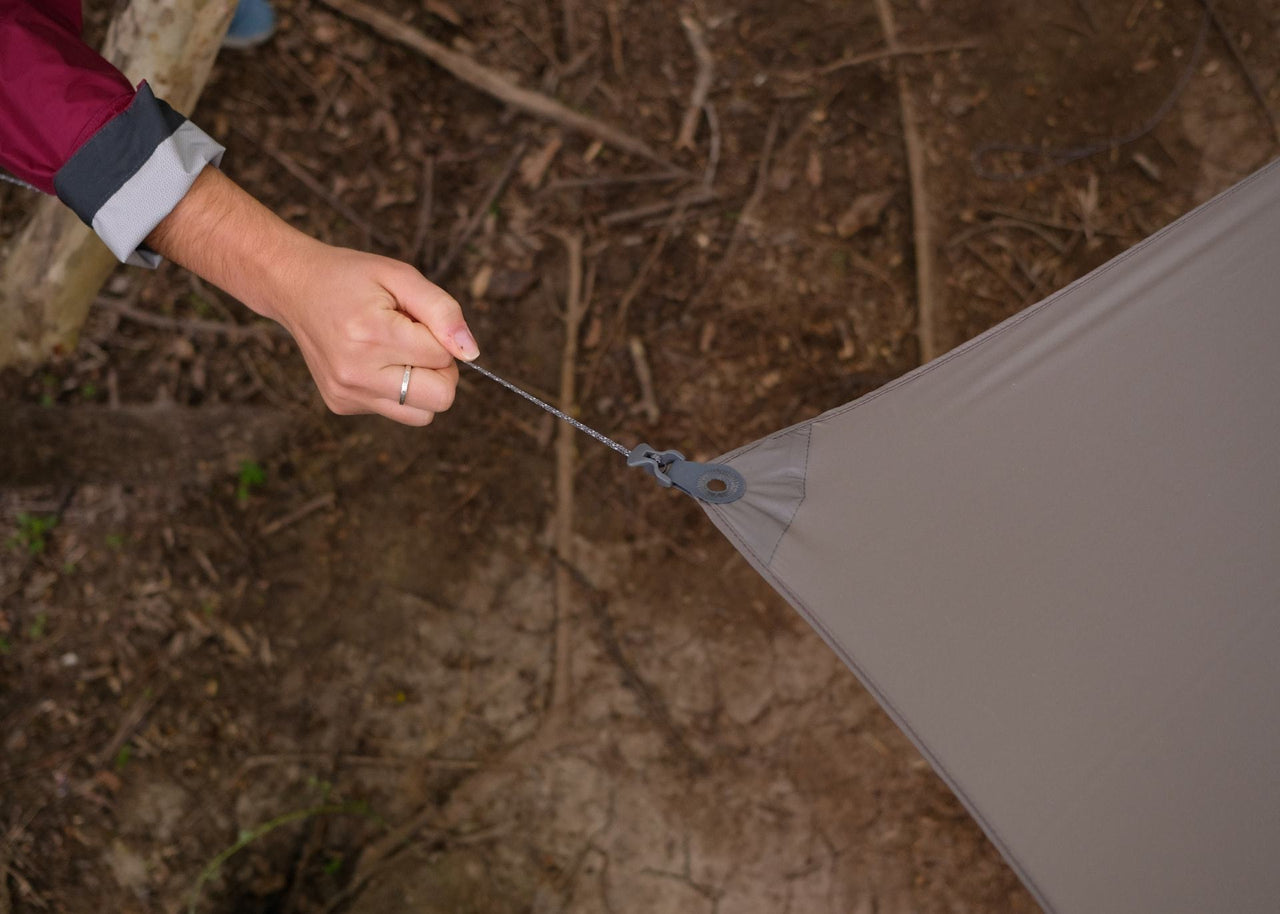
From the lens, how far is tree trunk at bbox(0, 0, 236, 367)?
2246 mm

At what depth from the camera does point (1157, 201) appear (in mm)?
3141

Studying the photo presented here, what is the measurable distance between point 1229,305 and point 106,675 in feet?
11.2

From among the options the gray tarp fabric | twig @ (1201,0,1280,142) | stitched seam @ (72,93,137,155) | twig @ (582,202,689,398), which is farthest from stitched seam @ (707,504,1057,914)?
twig @ (1201,0,1280,142)

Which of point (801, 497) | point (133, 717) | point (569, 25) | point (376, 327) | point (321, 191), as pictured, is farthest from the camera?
point (569, 25)

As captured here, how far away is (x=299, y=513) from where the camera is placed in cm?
294

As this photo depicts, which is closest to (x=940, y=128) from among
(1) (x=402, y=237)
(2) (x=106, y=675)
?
(1) (x=402, y=237)

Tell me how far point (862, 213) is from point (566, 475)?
4.95ft

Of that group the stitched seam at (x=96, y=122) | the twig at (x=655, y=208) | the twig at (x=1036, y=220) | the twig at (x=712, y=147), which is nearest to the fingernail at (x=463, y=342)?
the stitched seam at (x=96, y=122)

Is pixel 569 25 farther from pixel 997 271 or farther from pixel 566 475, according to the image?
pixel 997 271

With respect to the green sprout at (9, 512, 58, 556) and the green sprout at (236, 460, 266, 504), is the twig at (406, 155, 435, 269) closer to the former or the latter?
the green sprout at (236, 460, 266, 504)

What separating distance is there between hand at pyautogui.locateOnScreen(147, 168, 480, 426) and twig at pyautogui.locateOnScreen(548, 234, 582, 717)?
1485 mm

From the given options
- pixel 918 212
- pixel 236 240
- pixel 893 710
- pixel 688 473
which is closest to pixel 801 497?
pixel 688 473

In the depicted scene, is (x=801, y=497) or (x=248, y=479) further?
(x=248, y=479)

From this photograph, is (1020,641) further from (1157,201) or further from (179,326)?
(179,326)
